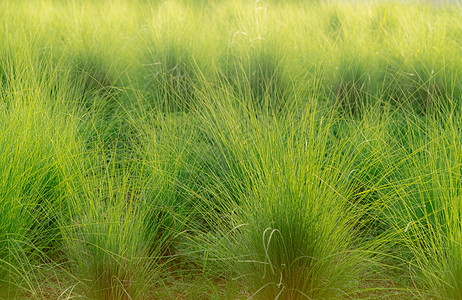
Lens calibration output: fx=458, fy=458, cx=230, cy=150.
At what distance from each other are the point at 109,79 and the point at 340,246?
2373 mm

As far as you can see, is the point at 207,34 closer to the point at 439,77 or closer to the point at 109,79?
the point at 109,79

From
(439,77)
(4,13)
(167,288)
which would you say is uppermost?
(4,13)

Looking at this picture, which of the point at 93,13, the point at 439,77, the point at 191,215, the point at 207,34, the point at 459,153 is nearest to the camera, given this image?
the point at 459,153

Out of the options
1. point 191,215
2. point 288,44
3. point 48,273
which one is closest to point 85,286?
point 48,273

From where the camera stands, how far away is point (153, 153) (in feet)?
7.72

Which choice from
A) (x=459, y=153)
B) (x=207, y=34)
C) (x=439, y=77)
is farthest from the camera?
(x=207, y=34)

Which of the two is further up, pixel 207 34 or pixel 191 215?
pixel 207 34

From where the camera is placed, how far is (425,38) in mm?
→ 3902

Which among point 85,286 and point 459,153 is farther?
point 459,153

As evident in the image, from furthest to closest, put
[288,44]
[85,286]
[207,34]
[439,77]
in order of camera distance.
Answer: [207,34] → [288,44] → [439,77] → [85,286]

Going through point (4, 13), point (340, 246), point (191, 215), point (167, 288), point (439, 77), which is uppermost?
point (4, 13)

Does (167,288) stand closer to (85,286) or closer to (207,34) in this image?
(85,286)

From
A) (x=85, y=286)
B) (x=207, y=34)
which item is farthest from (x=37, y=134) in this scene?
(x=207, y=34)

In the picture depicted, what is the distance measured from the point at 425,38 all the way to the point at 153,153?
9.01ft
